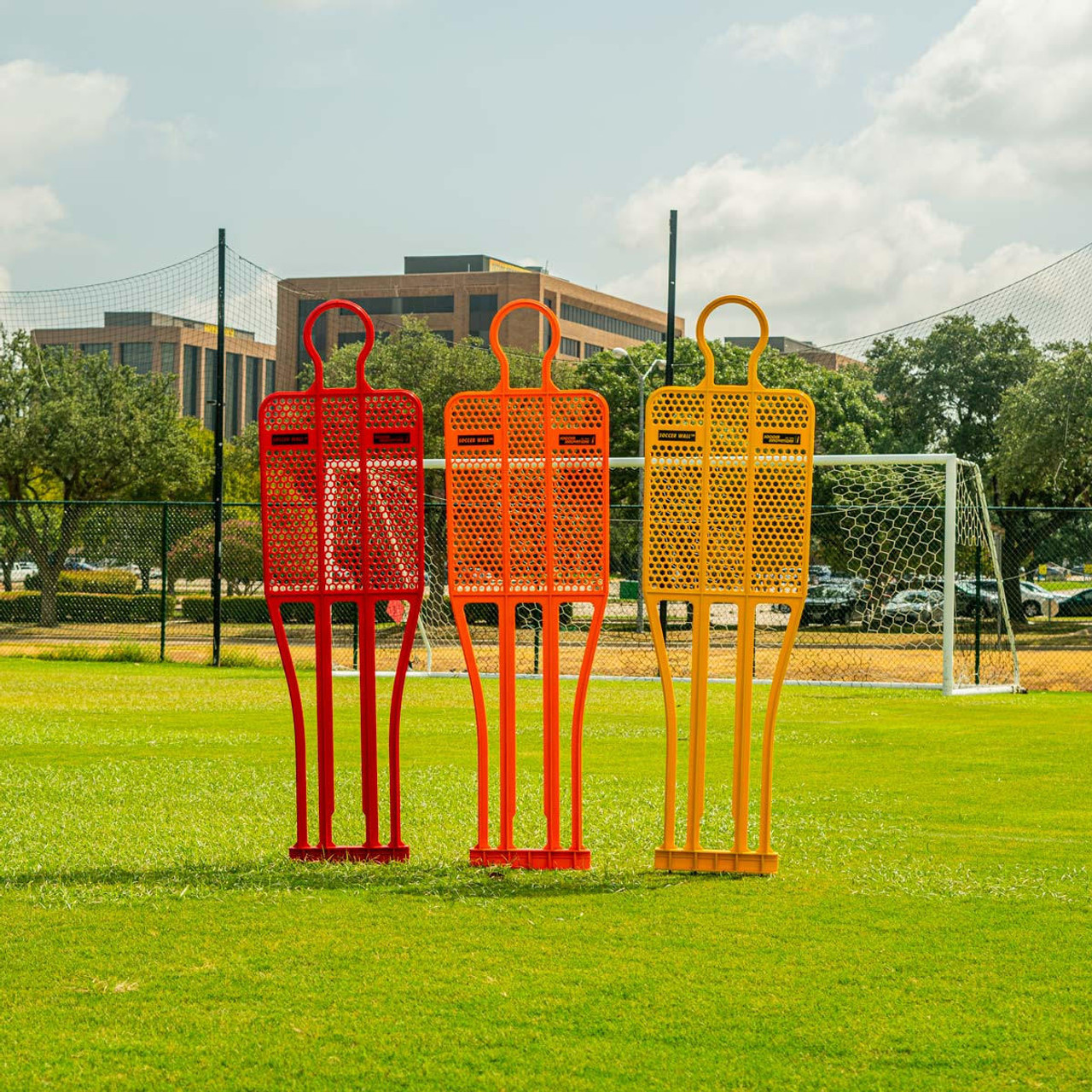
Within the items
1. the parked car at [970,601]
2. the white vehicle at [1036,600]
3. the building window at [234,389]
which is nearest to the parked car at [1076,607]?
the white vehicle at [1036,600]

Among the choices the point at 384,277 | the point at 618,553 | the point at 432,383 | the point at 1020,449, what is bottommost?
the point at 618,553

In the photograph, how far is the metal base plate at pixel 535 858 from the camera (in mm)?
6102

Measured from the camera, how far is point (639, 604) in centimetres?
2102

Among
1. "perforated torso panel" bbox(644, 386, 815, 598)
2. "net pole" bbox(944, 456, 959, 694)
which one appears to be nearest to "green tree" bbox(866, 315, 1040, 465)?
"net pole" bbox(944, 456, 959, 694)

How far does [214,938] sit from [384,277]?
82.8 m

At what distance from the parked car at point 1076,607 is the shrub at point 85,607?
20.9 m

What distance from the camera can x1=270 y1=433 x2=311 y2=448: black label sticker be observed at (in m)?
6.37

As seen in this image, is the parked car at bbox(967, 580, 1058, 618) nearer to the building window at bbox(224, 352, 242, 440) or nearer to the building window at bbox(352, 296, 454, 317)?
the building window at bbox(352, 296, 454, 317)

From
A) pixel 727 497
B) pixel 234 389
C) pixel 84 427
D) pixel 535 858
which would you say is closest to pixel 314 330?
pixel 234 389

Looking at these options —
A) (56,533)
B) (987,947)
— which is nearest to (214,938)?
(987,947)

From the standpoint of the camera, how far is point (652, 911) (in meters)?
5.38

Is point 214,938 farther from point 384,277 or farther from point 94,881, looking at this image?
point 384,277

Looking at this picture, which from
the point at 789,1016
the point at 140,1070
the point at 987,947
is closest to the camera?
the point at 140,1070

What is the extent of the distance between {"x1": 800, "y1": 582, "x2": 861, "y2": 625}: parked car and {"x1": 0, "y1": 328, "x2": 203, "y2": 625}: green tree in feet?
66.5
